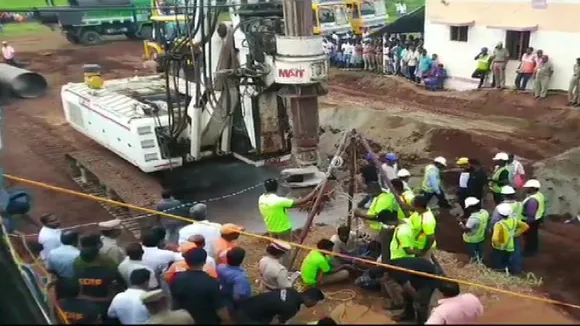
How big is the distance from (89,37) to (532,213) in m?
28.4

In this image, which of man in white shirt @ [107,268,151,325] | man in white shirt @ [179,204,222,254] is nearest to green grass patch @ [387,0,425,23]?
man in white shirt @ [179,204,222,254]

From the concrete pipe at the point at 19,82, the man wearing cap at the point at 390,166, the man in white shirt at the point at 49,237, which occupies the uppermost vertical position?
the concrete pipe at the point at 19,82

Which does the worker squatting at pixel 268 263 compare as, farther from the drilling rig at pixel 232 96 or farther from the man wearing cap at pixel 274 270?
the drilling rig at pixel 232 96

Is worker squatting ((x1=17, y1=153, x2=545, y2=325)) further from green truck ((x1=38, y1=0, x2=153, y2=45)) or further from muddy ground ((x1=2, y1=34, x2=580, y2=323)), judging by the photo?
green truck ((x1=38, y1=0, x2=153, y2=45))

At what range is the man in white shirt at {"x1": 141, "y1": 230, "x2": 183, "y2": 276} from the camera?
A: 714 centimetres

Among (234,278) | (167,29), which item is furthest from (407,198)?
(167,29)

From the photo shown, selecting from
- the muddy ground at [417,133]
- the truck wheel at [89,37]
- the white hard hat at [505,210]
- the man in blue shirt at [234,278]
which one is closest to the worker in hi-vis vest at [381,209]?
the muddy ground at [417,133]

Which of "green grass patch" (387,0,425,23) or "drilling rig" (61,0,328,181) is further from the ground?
"drilling rig" (61,0,328,181)

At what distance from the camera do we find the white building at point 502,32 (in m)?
18.6

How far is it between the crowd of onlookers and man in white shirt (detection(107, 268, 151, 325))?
655 inches

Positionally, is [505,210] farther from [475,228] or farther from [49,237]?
[49,237]

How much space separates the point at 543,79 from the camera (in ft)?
61.1

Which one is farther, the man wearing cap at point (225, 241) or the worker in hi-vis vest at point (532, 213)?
the worker in hi-vis vest at point (532, 213)

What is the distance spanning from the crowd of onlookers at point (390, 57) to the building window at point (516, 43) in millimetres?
2678
